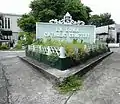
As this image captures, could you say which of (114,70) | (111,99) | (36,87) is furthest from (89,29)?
(111,99)

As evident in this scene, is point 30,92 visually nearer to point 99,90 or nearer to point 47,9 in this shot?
point 99,90

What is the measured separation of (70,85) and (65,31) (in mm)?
7107

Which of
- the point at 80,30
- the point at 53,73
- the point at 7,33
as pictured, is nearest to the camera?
the point at 53,73

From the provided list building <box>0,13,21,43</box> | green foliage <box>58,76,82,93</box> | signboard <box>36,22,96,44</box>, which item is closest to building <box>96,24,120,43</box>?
building <box>0,13,21,43</box>

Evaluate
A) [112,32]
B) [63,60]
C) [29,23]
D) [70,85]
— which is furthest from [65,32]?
[112,32]

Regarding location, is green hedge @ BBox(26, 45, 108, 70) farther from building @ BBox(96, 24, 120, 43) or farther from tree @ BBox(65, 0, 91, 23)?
building @ BBox(96, 24, 120, 43)

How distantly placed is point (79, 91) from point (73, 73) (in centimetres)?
103

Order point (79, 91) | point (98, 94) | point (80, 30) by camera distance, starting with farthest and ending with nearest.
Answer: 1. point (80, 30)
2. point (79, 91)
3. point (98, 94)

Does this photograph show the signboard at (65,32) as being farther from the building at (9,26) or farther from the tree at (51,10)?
the building at (9,26)

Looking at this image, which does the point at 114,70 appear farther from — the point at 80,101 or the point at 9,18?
the point at 9,18

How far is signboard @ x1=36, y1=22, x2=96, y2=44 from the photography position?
12938 millimetres

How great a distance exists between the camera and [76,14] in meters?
28.0

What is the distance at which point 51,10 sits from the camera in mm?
27125

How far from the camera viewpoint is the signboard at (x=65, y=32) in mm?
12938
